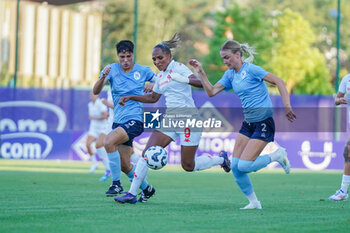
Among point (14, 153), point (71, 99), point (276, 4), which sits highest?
point (276, 4)

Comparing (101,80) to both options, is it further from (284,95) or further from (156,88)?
(284,95)

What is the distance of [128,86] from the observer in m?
11.4

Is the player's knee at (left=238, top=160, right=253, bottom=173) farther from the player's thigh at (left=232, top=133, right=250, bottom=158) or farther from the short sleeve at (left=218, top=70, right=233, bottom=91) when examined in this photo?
the short sleeve at (left=218, top=70, right=233, bottom=91)

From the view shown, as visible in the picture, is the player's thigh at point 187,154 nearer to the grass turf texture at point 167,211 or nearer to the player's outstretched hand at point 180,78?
the grass turf texture at point 167,211

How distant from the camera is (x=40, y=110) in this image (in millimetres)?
27531

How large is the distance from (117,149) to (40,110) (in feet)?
54.4

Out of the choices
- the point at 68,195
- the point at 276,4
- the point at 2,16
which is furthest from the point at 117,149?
the point at 276,4

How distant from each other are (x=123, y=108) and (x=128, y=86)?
Result: 0.36 metres

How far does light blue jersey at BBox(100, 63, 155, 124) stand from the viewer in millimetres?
11406

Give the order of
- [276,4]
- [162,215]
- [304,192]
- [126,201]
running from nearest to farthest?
[162,215], [126,201], [304,192], [276,4]

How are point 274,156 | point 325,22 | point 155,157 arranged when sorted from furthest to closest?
point 325,22 < point 155,157 < point 274,156

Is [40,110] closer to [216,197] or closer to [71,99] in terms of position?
[71,99]

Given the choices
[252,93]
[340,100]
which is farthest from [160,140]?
[340,100]

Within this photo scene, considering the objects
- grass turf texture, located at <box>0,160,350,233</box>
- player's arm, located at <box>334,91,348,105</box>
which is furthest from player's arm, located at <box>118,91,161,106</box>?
player's arm, located at <box>334,91,348,105</box>
